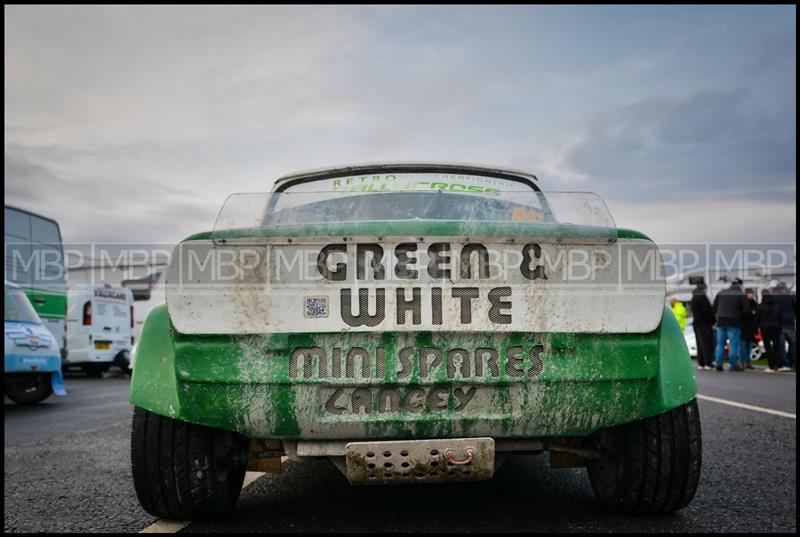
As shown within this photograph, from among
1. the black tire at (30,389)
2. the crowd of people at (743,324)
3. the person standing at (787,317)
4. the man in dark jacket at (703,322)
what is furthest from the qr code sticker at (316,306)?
the person standing at (787,317)

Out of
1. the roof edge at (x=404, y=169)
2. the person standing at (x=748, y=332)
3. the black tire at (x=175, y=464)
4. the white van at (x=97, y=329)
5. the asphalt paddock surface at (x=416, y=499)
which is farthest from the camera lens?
the white van at (x=97, y=329)

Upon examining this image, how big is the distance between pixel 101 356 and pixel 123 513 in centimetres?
1267

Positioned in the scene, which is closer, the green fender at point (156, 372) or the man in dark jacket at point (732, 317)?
the green fender at point (156, 372)

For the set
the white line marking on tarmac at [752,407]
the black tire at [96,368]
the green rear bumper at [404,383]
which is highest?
the green rear bumper at [404,383]

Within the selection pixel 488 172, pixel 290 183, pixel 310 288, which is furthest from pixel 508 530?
pixel 290 183

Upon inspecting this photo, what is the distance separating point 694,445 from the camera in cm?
275

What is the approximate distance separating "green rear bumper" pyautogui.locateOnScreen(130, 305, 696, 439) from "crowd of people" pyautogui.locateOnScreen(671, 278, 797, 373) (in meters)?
11.8

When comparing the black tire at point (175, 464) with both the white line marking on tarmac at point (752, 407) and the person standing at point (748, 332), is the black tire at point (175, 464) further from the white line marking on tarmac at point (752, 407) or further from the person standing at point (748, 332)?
the person standing at point (748, 332)

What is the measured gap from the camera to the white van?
1450 cm

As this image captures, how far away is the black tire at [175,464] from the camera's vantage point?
2.70m

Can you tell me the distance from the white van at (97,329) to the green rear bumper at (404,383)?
13315 millimetres

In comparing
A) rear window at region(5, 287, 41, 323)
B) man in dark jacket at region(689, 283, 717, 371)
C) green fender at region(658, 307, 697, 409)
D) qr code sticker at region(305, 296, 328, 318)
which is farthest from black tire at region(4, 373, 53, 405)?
man in dark jacket at region(689, 283, 717, 371)

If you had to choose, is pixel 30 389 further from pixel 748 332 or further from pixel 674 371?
pixel 748 332

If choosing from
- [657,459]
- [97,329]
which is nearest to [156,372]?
[657,459]
